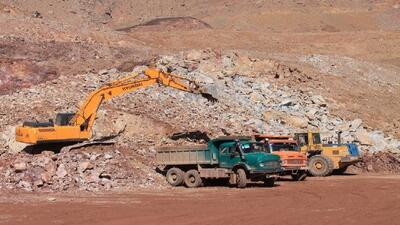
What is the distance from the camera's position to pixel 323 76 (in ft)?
127

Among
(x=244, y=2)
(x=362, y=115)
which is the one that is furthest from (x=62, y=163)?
(x=244, y=2)

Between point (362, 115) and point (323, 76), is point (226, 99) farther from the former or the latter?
point (323, 76)

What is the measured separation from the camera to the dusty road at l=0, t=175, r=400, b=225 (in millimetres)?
13484

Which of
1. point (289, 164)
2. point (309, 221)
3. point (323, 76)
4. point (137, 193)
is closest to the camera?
point (309, 221)

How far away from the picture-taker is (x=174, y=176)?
21.1m

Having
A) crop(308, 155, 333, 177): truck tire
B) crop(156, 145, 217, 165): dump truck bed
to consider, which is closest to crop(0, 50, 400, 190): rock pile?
crop(156, 145, 217, 165): dump truck bed

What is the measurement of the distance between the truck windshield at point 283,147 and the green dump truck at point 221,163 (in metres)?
1.09

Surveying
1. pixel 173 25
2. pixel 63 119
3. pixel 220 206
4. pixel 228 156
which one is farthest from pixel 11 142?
pixel 173 25

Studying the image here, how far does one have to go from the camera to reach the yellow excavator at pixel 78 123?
2095cm

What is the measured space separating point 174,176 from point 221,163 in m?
1.80

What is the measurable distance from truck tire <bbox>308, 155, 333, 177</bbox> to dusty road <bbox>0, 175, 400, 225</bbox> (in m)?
3.65

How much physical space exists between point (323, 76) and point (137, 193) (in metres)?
22.7

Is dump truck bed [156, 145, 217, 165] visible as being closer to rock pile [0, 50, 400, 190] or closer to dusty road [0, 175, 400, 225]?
rock pile [0, 50, 400, 190]

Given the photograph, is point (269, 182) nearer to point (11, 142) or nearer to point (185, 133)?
point (185, 133)
